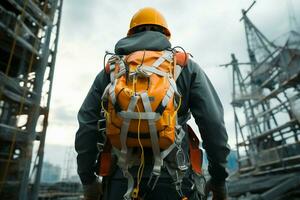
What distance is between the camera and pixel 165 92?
1.82 m

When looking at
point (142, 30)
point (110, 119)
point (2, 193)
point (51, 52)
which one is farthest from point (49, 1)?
point (110, 119)

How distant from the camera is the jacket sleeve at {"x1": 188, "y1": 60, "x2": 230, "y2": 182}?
2.08 metres

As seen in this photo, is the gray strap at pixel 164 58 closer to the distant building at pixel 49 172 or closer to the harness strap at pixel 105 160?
the harness strap at pixel 105 160

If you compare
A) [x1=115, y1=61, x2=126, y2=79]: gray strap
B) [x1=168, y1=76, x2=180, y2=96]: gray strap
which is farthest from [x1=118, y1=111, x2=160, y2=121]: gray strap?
[x1=115, y1=61, x2=126, y2=79]: gray strap

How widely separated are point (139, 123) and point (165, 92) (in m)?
0.29

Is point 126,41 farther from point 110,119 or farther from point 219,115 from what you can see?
point 219,115

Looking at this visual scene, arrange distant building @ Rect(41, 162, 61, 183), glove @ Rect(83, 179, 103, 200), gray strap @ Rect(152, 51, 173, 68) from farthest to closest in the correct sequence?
distant building @ Rect(41, 162, 61, 183) → glove @ Rect(83, 179, 103, 200) → gray strap @ Rect(152, 51, 173, 68)

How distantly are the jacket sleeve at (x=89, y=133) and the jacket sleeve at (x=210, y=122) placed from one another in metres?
0.86

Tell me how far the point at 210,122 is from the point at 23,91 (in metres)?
8.52

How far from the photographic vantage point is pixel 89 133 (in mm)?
2379

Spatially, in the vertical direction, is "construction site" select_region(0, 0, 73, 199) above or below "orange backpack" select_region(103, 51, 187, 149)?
above

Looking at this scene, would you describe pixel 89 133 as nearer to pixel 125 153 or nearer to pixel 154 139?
pixel 125 153

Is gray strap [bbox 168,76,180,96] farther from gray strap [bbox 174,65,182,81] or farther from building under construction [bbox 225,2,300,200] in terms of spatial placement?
building under construction [bbox 225,2,300,200]

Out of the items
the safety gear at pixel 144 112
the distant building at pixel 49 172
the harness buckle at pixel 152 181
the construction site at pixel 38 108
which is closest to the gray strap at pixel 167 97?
the safety gear at pixel 144 112
